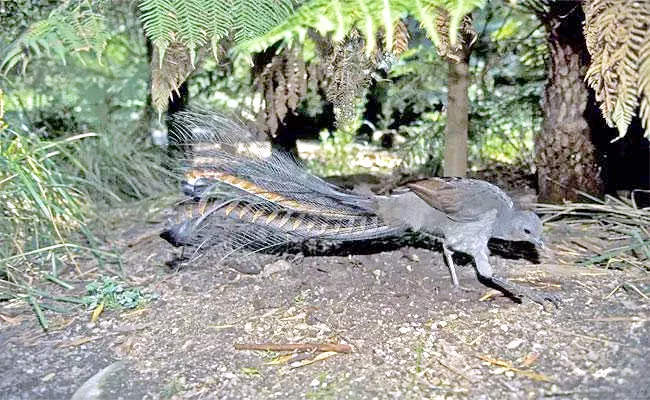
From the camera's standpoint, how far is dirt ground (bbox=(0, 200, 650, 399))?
209 centimetres

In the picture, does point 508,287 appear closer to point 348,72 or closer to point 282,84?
point 348,72

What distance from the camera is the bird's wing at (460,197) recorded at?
276cm

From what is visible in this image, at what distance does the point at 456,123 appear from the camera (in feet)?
10.8

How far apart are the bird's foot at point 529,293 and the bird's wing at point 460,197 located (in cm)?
26

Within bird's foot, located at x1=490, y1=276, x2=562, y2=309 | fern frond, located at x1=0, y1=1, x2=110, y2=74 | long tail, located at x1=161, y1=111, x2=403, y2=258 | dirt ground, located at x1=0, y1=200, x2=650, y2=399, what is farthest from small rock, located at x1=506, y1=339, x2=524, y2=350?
fern frond, located at x1=0, y1=1, x2=110, y2=74

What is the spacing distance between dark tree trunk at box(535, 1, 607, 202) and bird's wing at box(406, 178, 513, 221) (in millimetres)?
579

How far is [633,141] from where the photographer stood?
3570 mm

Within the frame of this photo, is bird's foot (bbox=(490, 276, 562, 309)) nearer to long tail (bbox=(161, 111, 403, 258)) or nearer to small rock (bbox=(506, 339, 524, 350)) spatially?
small rock (bbox=(506, 339, 524, 350))

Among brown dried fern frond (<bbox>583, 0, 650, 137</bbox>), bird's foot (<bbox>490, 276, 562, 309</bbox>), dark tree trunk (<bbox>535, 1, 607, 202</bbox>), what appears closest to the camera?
brown dried fern frond (<bbox>583, 0, 650, 137</bbox>)

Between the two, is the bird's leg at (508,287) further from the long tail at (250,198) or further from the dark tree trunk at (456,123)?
the dark tree trunk at (456,123)

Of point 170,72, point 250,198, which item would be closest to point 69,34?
point 170,72

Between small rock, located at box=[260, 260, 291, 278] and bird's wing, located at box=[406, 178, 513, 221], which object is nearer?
bird's wing, located at box=[406, 178, 513, 221]

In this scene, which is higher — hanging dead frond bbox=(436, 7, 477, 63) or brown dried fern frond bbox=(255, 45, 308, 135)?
hanging dead frond bbox=(436, 7, 477, 63)

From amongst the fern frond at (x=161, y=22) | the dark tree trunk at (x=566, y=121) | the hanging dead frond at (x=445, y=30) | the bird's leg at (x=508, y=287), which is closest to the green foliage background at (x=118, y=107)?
the fern frond at (x=161, y=22)
